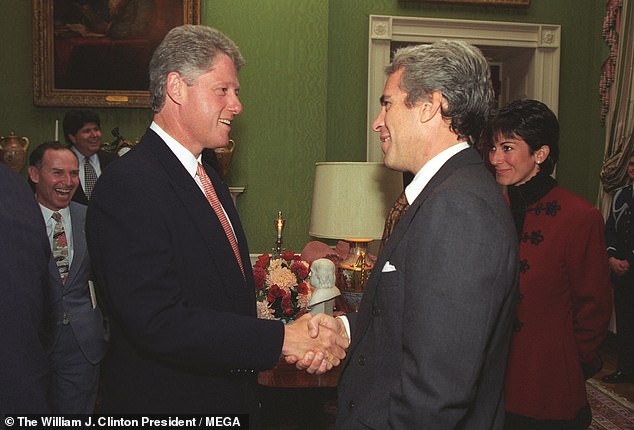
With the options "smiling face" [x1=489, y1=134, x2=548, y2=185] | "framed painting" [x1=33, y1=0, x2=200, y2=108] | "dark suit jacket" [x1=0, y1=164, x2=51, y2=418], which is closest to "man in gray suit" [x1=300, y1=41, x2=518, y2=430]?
"dark suit jacket" [x1=0, y1=164, x2=51, y2=418]

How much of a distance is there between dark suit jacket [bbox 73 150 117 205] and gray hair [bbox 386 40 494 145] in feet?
10.9

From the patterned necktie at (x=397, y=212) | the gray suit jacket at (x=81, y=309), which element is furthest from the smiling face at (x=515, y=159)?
the gray suit jacket at (x=81, y=309)

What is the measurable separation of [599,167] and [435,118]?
548 cm

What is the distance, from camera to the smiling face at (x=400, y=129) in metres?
1.55

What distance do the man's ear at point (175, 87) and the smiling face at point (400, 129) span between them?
592 mm

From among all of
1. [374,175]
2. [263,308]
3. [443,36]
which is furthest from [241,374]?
[443,36]

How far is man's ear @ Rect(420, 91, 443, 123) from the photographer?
4.93ft

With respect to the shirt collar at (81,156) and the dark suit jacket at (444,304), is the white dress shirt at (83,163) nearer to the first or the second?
the shirt collar at (81,156)

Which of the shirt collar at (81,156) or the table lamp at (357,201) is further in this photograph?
the shirt collar at (81,156)

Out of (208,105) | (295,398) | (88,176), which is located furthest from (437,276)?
(88,176)

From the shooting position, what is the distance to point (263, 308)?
2.87 metres

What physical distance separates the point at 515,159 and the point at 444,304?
128 centimetres

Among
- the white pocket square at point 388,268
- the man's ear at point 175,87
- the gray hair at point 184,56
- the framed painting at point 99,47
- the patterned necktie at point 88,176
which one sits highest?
the framed painting at point 99,47

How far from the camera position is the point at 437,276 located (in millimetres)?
1276
